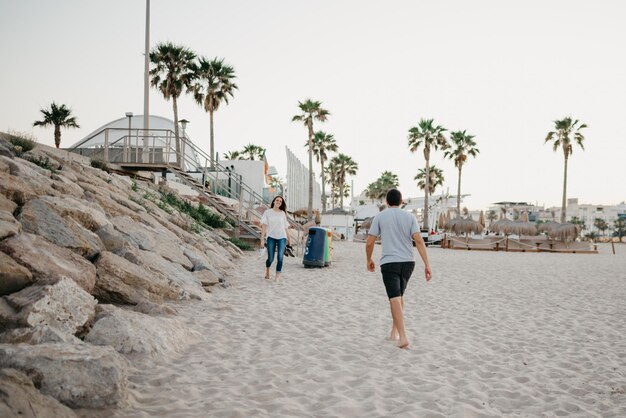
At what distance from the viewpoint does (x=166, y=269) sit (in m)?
7.39

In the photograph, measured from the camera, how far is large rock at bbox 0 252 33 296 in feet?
14.1

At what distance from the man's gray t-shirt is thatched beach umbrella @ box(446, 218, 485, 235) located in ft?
113

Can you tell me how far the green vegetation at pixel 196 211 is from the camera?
15148 millimetres

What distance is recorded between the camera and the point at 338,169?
66.2 metres

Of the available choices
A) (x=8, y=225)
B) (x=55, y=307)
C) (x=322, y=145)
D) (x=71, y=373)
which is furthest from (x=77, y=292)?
(x=322, y=145)

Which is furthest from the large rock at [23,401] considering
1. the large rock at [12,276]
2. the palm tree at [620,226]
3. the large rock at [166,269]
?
the palm tree at [620,226]

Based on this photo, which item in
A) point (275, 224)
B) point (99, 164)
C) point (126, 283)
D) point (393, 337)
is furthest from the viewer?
point (99, 164)

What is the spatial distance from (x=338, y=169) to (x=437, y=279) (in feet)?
180

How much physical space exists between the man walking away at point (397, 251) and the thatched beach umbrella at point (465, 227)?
113 feet

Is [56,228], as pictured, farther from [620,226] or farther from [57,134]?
[620,226]

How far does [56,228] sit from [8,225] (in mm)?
921

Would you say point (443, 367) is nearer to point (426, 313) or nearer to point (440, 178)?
point (426, 313)

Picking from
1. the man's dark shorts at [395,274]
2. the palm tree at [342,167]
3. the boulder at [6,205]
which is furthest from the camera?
the palm tree at [342,167]

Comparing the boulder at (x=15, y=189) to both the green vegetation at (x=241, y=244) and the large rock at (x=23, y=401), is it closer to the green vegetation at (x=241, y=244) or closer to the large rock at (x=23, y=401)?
the large rock at (x=23, y=401)
